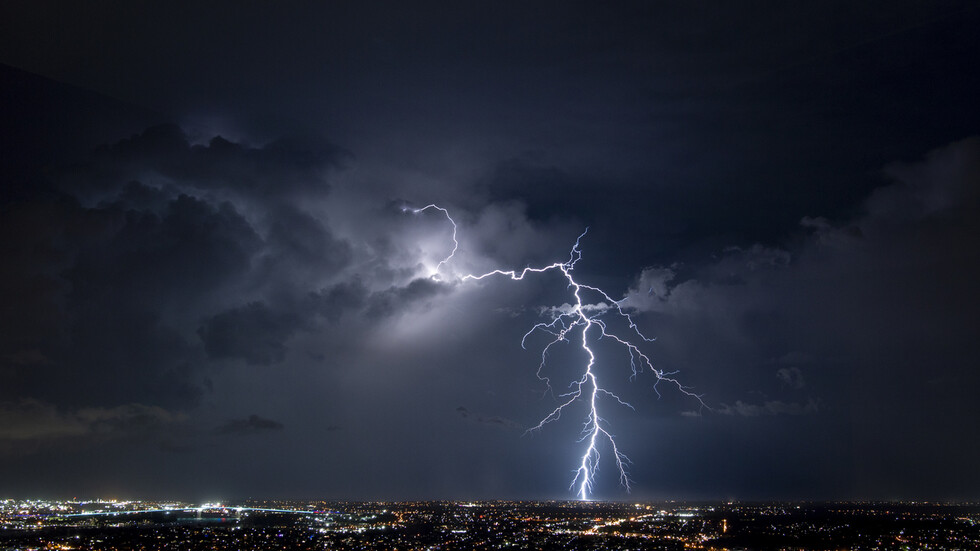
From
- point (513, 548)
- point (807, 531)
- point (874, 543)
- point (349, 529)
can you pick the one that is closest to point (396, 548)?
point (513, 548)

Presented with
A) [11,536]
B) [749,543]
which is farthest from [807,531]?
[11,536]

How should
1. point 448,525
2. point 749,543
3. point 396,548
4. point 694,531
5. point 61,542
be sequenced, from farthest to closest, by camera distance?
point 448,525
point 694,531
point 749,543
point 61,542
point 396,548

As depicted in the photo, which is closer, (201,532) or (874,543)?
(874,543)

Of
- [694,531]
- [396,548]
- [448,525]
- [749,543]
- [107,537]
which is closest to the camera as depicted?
[396,548]

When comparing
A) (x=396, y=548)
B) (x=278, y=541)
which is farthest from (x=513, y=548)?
(x=278, y=541)

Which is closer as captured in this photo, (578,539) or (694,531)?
(578,539)

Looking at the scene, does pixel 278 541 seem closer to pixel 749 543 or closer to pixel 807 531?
pixel 749 543

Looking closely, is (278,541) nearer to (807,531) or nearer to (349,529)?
(349,529)

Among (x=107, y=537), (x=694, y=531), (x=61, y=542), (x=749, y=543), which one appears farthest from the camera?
(x=694, y=531)

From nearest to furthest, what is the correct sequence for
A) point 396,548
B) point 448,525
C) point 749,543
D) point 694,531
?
point 396,548, point 749,543, point 694,531, point 448,525
